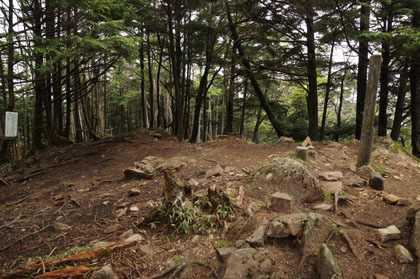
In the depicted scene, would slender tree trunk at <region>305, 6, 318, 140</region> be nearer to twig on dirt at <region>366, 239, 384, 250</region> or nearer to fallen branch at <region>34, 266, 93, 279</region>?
twig on dirt at <region>366, 239, 384, 250</region>

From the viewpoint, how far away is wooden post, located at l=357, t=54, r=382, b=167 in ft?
13.7

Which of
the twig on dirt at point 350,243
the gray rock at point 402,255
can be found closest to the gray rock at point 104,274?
the twig on dirt at point 350,243

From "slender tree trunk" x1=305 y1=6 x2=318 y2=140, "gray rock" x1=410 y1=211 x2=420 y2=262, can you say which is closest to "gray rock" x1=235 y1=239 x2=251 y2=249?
"gray rock" x1=410 y1=211 x2=420 y2=262

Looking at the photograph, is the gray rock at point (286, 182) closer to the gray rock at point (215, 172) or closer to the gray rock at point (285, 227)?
the gray rock at point (285, 227)

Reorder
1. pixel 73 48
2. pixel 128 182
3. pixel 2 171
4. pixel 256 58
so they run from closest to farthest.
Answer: pixel 128 182 < pixel 73 48 < pixel 2 171 < pixel 256 58

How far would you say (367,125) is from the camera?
436 centimetres

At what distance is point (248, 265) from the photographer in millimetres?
2148

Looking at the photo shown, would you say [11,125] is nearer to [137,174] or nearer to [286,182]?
[137,174]

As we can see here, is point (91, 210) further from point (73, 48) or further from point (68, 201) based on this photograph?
point (73, 48)

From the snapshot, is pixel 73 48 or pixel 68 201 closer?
pixel 68 201

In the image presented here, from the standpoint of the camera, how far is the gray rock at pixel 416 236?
221cm

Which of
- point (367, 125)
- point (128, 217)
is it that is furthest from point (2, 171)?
point (367, 125)

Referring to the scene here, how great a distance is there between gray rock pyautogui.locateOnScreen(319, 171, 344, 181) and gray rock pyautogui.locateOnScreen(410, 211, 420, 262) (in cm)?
173

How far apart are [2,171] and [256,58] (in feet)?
38.7
